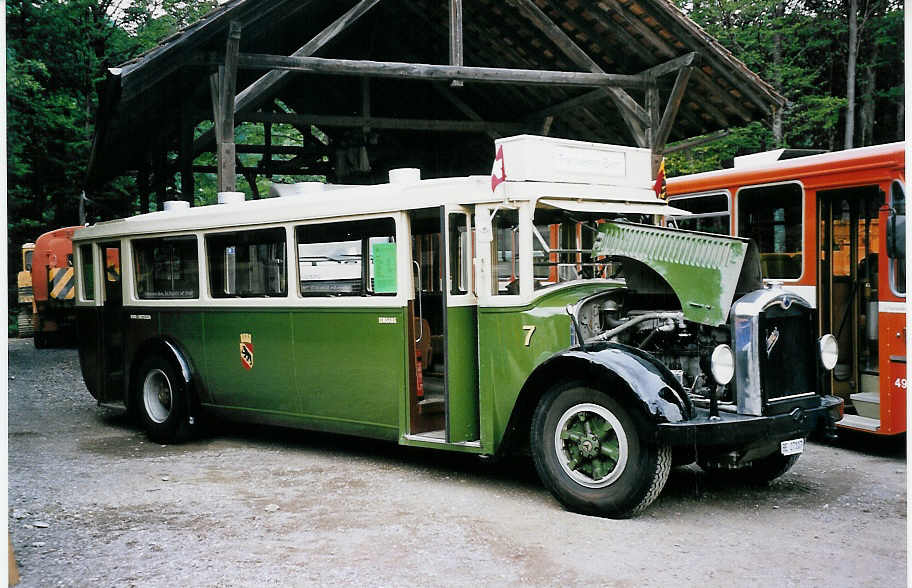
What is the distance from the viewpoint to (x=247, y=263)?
820cm

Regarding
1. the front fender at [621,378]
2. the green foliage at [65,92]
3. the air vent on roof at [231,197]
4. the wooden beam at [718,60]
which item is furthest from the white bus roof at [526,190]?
the green foliage at [65,92]

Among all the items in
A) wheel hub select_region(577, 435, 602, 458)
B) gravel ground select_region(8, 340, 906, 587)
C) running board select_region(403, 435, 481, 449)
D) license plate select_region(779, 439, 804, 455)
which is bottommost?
gravel ground select_region(8, 340, 906, 587)

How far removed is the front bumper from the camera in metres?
5.46

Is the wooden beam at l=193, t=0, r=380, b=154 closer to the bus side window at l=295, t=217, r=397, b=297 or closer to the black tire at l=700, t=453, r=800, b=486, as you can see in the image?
the bus side window at l=295, t=217, r=397, b=297

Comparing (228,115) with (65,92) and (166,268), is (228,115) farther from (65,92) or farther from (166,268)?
(65,92)

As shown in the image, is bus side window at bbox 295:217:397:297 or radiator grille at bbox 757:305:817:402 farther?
bus side window at bbox 295:217:397:297

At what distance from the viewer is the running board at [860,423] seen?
7734 millimetres

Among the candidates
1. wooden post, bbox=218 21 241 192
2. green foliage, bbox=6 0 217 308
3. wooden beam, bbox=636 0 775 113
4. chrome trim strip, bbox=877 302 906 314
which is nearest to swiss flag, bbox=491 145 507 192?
chrome trim strip, bbox=877 302 906 314

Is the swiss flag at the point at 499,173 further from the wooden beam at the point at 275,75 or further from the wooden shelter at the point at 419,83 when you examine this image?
the wooden beam at the point at 275,75

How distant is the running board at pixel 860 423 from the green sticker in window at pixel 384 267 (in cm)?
397

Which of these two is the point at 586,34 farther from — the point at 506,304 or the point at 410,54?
the point at 506,304

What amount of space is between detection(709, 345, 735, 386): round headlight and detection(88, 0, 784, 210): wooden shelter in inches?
269

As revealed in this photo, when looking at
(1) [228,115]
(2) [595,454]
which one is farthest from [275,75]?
(2) [595,454]

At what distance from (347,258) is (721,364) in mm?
3121
